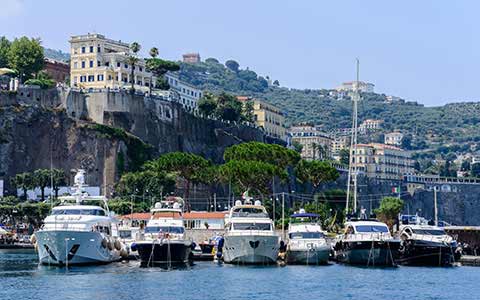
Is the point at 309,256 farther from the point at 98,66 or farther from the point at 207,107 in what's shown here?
the point at 207,107

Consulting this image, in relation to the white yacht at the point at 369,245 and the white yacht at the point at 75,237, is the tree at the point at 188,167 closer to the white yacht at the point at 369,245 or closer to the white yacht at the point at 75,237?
the white yacht at the point at 75,237

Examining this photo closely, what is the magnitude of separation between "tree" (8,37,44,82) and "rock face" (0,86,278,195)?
1617 cm

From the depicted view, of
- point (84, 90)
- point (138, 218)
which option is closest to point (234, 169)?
point (138, 218)

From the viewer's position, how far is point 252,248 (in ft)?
256

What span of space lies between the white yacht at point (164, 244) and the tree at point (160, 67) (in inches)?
3630

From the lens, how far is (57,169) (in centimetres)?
13562

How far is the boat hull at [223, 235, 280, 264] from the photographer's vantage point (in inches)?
3066

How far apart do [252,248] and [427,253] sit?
1658cm

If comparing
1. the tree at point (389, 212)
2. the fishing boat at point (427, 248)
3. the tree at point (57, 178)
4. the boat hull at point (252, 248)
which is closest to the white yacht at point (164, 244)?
the boat hull at point (252, 248)

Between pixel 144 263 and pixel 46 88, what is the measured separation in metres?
72.2

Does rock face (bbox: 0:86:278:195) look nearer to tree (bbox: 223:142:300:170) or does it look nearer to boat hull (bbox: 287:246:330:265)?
tree (bbox: 223:142:300:170)

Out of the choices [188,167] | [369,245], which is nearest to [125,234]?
[188,167]

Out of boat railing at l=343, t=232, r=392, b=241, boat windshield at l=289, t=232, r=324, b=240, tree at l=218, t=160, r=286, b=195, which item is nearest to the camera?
boat railing at l=343, t=232, r=392, b=241

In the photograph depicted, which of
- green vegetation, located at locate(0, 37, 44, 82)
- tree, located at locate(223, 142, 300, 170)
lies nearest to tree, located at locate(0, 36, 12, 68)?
green vegetation, located at locate(0, 37, 44, 82)
